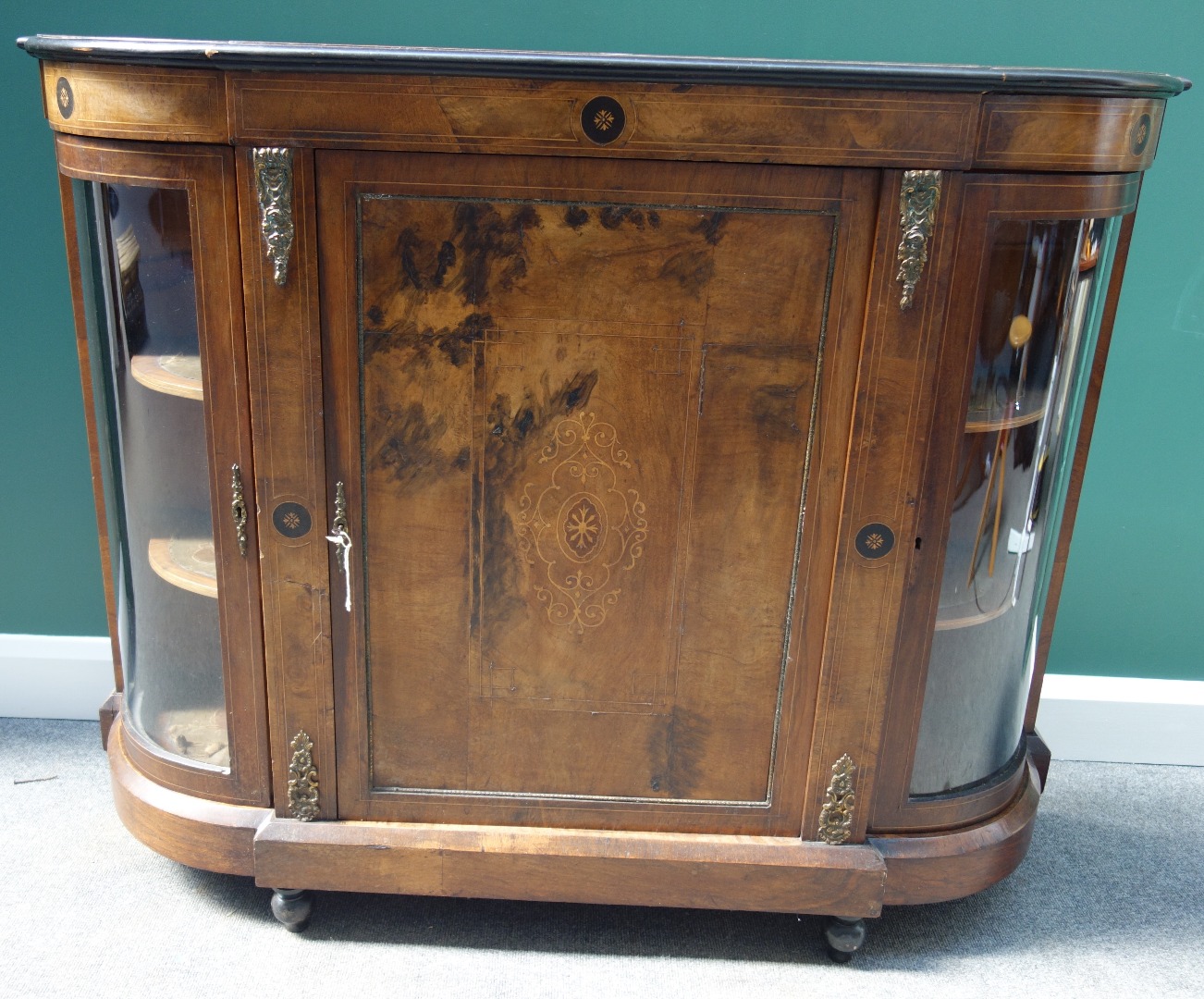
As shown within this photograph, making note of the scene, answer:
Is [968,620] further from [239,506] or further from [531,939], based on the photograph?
[239,506]

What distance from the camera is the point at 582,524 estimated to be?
4.67ft

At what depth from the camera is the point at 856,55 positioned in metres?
1.76

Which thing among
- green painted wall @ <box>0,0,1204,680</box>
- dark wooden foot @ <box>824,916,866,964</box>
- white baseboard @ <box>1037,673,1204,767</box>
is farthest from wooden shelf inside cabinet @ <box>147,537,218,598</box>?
white baseboard @ <box>1037,673,1204,767</box>

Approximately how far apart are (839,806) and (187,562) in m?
0.96

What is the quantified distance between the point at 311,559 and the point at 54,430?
82 centimetres

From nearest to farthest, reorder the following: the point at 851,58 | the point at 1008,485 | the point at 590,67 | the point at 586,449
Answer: the point at 590,67 → the point at 586,449 → the point at 1008,485 → the point at 851,58

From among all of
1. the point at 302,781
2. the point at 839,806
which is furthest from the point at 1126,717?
the point at 302,781

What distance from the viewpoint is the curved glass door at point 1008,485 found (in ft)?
4.55

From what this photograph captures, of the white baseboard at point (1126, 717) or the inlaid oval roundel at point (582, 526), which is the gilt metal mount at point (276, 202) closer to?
the inlaid oval roundel at point (582, 526)

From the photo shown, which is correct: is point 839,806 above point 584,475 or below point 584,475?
below

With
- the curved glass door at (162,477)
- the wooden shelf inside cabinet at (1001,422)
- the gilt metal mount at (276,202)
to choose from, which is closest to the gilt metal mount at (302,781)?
the curved glass door at (162,477)

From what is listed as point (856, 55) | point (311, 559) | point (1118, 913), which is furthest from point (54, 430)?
point (1118, 913)

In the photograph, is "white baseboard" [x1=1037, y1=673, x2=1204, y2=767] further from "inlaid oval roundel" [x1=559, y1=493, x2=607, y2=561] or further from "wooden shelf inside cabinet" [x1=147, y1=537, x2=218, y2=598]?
"wooden shelf inside cabinet" [x1=147, y1=537, x2=218, y2=598]

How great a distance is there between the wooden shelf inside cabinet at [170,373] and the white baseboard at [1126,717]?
160 centimetres
